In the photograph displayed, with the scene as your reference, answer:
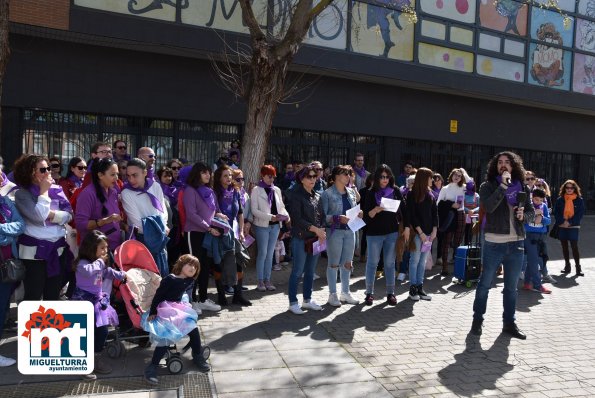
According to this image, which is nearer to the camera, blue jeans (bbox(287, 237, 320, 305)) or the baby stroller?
the baby stroller

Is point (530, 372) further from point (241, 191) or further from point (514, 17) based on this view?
point (514, 17)

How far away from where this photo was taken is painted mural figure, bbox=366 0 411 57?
1500cm

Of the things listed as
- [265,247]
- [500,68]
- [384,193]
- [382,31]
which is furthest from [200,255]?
[500,68]

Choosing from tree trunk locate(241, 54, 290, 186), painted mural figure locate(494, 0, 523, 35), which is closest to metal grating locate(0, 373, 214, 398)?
tree trunk locate(241, 54, 290, 186)

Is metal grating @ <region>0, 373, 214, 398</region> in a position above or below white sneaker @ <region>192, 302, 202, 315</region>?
below

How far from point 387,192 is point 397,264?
8.97 ft

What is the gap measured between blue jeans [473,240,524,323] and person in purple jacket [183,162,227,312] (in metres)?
3.26

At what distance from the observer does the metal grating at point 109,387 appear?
14.5ft

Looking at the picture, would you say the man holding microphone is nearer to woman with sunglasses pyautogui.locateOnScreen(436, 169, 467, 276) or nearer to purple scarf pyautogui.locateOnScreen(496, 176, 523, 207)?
purple scarf pyautogui.locateOnScreen(496, 176, 523, 207)

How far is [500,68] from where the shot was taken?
17703 millimetres

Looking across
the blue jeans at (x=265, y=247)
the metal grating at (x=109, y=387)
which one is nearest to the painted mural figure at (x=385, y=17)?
the blue jeans at (x=265, y=247)

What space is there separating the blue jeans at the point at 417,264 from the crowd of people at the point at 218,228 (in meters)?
0.02

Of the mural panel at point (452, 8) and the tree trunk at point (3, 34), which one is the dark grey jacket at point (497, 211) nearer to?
the tree trunk at point (3, 34)

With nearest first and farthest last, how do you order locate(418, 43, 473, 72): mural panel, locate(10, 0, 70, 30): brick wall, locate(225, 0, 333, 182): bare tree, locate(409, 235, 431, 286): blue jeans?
locate(409, 235, 431, 286): blue jeans
locate(225, 0, 333, 182): bare tree
locate(10, 0, 70, 30): brick wall
locate(418, 43, 473, 72): mural panel
